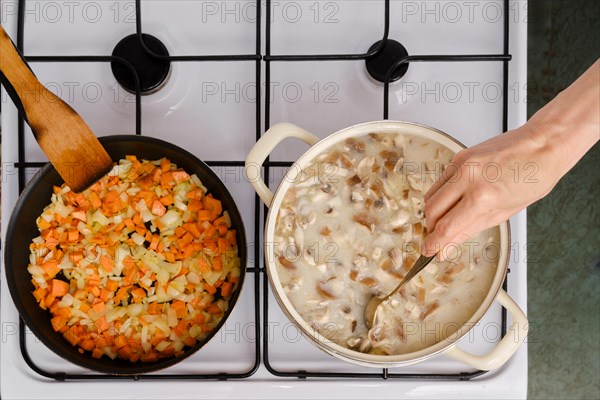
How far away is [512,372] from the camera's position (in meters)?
0.84

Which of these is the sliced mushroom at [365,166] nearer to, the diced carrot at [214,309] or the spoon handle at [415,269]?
the spoon handle at [415,269]

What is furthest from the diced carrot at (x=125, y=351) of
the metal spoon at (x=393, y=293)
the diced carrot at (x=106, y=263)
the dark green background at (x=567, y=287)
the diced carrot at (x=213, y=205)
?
the dark green background at (x=567, y=287)

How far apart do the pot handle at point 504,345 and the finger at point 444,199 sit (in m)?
0.17

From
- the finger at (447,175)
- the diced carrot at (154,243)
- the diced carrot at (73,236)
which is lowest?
the diced carrot at (154,243)

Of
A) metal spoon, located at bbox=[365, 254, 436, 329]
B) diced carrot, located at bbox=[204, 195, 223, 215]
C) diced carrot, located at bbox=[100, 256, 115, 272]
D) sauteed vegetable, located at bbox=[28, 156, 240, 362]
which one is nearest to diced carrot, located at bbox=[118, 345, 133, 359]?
sauteed vegetable, located at bbox=[28, 156, 240, 362]

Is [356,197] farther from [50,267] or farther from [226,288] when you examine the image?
→ [50,267]

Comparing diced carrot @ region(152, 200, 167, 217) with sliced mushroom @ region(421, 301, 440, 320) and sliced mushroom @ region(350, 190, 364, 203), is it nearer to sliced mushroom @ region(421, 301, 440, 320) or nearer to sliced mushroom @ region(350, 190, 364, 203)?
sliced mushroom @ region(350, 190, 364, 203)

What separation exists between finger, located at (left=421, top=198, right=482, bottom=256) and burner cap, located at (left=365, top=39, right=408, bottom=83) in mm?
277

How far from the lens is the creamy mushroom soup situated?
29.3 inches

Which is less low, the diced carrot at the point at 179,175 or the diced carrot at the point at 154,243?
the diced carrot at the point at 179,175

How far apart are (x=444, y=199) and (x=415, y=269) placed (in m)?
0.12

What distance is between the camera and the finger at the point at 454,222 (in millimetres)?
605

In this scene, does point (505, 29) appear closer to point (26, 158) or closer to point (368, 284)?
point (368, 284)

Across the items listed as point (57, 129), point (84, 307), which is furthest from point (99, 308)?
point (57, 129)
